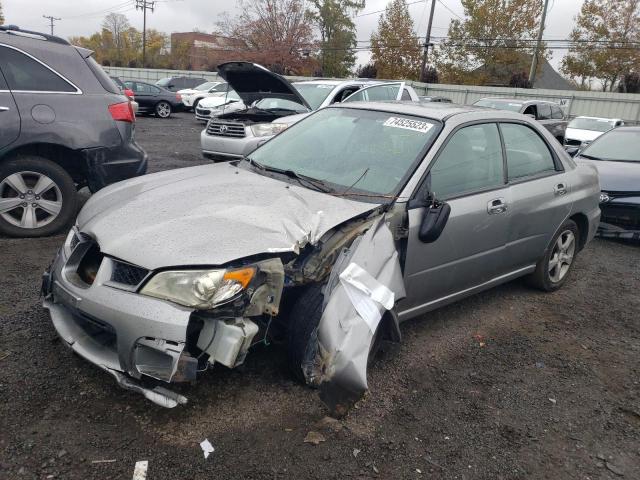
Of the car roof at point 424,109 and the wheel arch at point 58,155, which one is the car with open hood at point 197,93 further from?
the car roof at point 424,109

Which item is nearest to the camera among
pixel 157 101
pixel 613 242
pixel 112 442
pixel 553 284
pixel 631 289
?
pixel 112 442

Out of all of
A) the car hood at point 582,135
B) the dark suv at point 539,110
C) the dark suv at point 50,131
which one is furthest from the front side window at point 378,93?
the car hood at point 582,135

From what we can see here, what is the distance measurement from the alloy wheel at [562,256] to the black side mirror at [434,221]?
1.95m

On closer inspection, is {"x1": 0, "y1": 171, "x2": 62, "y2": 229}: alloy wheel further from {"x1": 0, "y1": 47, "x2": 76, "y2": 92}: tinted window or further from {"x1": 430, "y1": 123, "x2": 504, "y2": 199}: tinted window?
{"x1": 430, "y1": 123, "x2": 504, "y2": 199}: tinted window

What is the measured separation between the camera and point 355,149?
3.61 metres

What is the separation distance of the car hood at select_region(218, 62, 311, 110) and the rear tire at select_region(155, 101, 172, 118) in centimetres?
1247

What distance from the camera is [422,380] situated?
10.4 ft

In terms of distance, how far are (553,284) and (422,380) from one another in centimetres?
225

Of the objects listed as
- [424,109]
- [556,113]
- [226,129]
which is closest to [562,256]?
[424,109]

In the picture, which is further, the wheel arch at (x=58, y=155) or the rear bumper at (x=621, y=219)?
the rear bumper at (x=621, y=219)

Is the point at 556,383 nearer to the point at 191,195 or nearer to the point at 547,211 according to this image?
the point at 547,211

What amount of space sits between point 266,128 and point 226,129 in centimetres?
63

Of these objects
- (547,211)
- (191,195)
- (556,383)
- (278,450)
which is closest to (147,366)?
(278,450)

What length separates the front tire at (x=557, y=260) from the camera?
4.52 metres
